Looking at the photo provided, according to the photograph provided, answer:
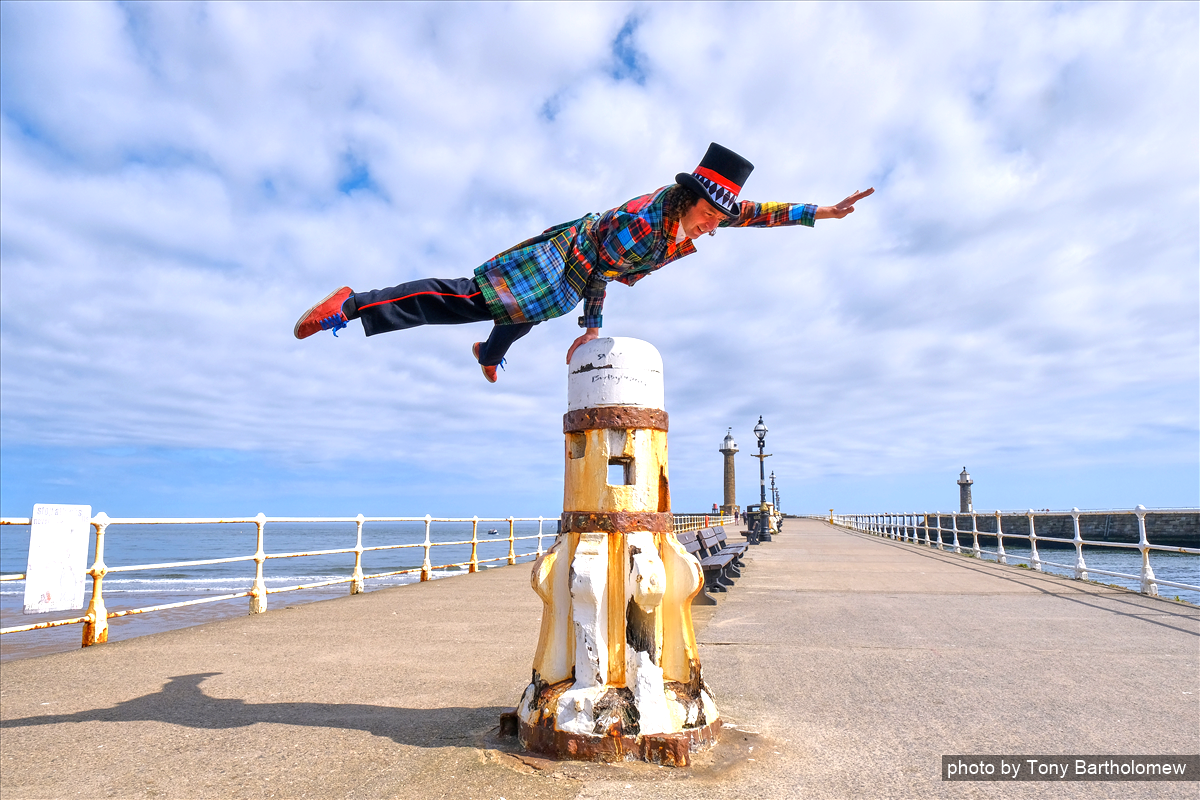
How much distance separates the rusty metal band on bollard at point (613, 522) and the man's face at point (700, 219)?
119cm

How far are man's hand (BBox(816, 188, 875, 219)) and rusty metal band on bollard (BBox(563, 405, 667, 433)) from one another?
1085 millimetres

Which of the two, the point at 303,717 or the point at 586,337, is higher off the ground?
the point at 586,337

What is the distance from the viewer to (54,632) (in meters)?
11.6

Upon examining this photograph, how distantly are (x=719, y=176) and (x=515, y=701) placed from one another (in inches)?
114

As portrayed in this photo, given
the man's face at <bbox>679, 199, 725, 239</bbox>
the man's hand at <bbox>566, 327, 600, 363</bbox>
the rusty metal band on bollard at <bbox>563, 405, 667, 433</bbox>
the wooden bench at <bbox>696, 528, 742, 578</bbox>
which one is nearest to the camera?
the man's face at <bbox>679, 199, 725, 239</bbox>

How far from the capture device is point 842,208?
2.98 m

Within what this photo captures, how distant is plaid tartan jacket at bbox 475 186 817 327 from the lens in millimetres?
2828

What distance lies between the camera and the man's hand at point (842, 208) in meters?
2.97

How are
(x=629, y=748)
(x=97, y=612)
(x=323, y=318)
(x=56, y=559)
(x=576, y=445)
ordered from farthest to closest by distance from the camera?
(x=97, y=612) → (x=56, y=559) → (x=576, y=445) → (x=629, y=748) → (x=323, y=318)

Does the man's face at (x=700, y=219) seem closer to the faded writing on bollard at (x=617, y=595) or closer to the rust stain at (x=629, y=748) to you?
the faded writing on bollard at (x=617, y=595)

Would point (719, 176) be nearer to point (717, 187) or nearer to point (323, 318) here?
point (717, 187)

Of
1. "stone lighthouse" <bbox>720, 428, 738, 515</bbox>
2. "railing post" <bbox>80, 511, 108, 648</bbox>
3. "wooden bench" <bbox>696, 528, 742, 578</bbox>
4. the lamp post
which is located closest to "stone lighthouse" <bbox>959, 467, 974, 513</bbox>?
"stone lighthouse" <bbox>720, 428, 738, 515</bbox>

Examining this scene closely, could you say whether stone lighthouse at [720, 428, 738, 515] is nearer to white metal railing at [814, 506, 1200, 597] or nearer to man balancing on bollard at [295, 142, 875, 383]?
white metal railing at [814, 506, 1200, 597]

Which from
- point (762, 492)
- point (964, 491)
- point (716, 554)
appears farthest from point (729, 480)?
point (716, 554)
